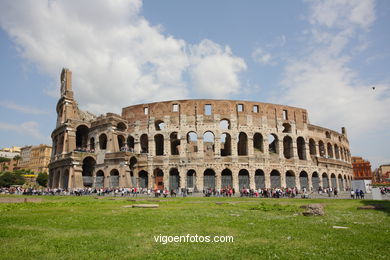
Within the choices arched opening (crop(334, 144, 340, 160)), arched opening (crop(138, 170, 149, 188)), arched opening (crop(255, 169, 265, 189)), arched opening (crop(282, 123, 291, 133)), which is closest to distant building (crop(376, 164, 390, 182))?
arched opening (crop(334, 144, 340, 160))

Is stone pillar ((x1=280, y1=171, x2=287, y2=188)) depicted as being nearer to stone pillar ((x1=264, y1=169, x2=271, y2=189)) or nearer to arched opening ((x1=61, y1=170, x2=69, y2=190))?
stone pillar ((x1=264, y1=169, x2=271, y2=189))

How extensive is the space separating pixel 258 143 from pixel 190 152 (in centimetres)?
982

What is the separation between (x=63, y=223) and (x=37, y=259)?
446 centimetres

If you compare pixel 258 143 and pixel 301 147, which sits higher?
pixel 258 143

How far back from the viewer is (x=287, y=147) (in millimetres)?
39906

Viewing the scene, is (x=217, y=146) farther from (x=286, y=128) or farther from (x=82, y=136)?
(x=82, y=136)

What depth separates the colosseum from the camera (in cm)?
3459

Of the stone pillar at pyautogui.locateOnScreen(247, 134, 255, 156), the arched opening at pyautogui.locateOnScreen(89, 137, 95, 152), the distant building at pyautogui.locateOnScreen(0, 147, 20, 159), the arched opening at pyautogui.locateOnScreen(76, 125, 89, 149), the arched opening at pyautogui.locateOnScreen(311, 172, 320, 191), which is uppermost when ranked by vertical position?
the distant building at pyautogui.locateOnScreen(0, 147, 20, 159)

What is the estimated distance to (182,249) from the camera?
5953mm

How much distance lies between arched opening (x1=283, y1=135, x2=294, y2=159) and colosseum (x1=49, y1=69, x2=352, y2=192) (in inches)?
5.6

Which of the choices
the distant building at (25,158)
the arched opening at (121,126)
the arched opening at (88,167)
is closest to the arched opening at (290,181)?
the arched opening at (121,126)

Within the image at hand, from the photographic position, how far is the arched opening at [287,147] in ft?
125

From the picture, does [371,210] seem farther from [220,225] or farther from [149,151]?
[149,151]

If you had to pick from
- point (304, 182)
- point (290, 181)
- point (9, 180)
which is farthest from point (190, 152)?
point (9, 180)
